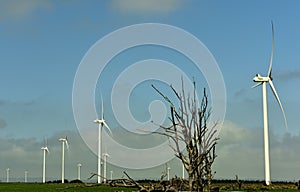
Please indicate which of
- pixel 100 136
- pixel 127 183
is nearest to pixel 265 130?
pixel 100 136

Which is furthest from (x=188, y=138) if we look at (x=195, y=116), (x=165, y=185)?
(x=165, y=185)

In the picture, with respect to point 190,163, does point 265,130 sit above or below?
above

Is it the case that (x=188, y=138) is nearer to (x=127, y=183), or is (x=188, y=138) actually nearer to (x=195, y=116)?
(x=195, y=116)

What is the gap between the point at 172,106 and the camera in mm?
10828

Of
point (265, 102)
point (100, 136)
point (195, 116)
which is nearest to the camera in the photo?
point (195, 116)

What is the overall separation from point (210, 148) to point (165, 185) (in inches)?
44.3

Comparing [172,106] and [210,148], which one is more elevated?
[172,106]

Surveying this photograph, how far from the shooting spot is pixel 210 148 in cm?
1091

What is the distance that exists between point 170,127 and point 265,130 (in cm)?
5353

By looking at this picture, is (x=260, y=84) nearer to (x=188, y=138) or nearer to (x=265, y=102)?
(x=265, y=102)

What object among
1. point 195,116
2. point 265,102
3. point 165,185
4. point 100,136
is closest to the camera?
point 195,116

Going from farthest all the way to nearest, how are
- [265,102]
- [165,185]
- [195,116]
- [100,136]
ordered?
[100,136], [265,102], [165,185], [195,116]

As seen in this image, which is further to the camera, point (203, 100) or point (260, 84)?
point (260, 84)

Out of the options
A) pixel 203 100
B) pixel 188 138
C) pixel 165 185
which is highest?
pixel 203 100
